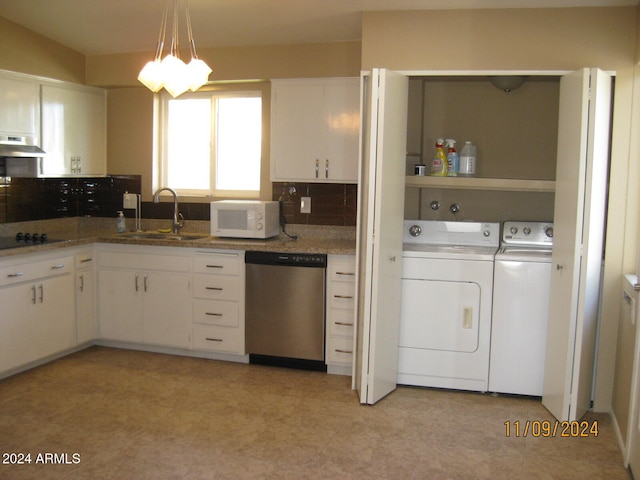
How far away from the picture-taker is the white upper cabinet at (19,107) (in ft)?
14.4

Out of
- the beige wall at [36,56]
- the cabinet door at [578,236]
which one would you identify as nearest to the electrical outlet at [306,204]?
A: the cabinet door at [578,236]

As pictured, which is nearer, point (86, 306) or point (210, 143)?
point (86, 306)

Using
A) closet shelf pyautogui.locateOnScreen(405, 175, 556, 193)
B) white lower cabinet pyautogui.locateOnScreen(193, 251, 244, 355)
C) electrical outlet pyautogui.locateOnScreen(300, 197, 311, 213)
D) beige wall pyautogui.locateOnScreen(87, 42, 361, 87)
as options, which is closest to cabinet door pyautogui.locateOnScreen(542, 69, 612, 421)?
closet shelf pyautogui.locateOnScreen(405, 175, 556, 193)

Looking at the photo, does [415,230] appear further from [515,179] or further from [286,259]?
[286,259]

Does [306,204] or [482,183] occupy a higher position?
[482,183]

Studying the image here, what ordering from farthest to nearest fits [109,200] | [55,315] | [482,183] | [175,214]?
[109,200]
[175,214]
[55,315]
[482,183]

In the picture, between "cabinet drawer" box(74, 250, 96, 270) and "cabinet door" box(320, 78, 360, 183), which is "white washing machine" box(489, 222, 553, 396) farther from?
"cabinet drawer" box(74, 250, 96, 270)

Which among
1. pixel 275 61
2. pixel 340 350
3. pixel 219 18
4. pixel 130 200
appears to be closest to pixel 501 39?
pixel 275 61

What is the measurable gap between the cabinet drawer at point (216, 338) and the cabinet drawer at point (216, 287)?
236mm

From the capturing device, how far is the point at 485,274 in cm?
402

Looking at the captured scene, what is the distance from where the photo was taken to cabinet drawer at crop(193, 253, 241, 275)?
451 centimetres
